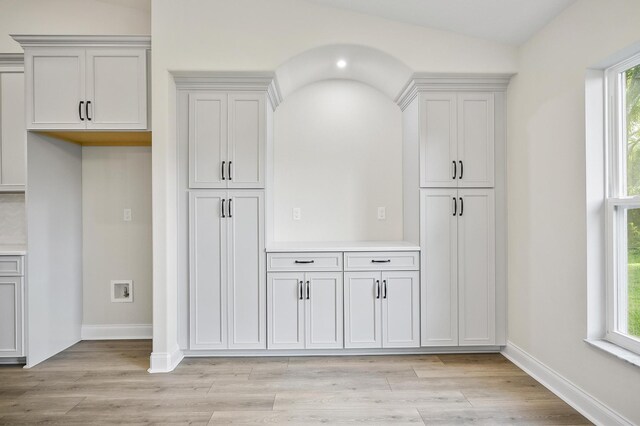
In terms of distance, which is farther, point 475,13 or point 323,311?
point 323,311

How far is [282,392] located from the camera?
8.06ft

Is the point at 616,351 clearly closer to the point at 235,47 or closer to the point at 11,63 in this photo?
the point at 235,47

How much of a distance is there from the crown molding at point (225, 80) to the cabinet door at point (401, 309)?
1.86 metres

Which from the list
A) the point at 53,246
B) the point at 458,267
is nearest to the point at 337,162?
the point at 458,267

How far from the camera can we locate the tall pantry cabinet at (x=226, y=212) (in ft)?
9.79

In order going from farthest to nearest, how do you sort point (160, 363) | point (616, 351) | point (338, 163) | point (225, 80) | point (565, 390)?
1. point (338, 163)
2. point (225, 80)
3. point (160, 363)
4. point (565, 390)
5. point (616, 351)

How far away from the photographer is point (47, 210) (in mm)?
3059

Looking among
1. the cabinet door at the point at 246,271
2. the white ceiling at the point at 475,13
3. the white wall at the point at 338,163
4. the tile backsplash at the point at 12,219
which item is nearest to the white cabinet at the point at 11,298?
the tile backsplash at the point at 12,219

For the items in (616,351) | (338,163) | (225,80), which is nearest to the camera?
(616,351)

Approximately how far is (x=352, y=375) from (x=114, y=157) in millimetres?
2933

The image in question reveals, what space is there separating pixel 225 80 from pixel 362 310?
219 centimetres

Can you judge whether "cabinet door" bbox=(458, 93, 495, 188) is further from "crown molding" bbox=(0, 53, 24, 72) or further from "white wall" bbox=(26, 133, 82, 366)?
"crown molding" bbox=(0, 53, 24, 72)

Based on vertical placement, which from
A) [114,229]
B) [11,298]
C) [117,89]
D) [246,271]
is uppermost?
[117,89]

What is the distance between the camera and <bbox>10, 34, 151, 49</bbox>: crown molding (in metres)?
2.79
